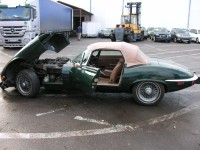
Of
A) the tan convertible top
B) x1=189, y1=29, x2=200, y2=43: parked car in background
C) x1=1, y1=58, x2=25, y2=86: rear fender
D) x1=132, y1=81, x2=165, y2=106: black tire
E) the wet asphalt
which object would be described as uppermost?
x1=189, y1=29, x2=200, y2=43: parked car in background

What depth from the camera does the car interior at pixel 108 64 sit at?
6.39 meters

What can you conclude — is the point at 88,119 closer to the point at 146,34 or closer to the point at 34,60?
the point at 34,60

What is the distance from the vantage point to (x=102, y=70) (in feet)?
23.2

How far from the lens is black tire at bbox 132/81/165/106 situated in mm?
6082

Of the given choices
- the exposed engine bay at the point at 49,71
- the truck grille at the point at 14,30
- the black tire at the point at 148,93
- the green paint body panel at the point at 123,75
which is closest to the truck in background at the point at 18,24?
the truck grille at the point at 14,30

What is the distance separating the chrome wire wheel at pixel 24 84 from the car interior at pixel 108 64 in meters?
1.62

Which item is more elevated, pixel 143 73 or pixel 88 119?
pixel 143 73

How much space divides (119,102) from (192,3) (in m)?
34.7

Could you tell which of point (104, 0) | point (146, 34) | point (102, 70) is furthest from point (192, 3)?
point (102, 70)

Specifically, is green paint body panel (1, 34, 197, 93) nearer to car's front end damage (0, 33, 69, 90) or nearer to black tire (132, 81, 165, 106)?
car's front end damage (0, 33, 69, 90)

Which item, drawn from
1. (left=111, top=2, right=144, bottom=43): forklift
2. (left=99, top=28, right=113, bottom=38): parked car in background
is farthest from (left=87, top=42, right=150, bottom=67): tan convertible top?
(left=99, top=28, right=113, bottom=38): parked car in background

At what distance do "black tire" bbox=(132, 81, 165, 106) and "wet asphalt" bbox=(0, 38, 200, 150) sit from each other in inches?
6.7

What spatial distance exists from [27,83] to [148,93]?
2.97 meters

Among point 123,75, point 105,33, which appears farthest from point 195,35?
point 123,75
